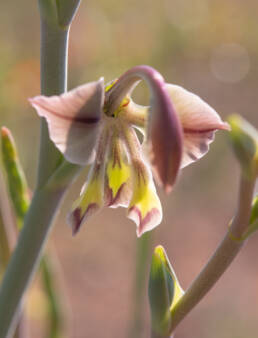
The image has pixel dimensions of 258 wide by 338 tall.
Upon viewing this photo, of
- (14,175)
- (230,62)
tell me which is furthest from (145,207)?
(230,62)

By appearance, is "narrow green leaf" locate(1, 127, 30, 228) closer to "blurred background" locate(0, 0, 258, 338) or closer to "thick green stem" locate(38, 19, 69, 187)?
"thick green stem" locate(38, 19, 69, 187)

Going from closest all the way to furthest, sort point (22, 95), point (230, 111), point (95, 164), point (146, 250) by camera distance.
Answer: point (95, 164), point (146, 250), point (22, 95), point (230, 111)

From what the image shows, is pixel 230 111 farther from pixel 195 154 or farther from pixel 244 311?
pixel 195 154

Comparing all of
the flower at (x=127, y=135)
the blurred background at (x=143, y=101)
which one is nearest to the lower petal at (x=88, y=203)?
the flower at (x=127, y=135)

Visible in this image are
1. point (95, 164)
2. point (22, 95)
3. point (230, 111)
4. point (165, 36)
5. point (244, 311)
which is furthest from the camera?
point (230, 111)

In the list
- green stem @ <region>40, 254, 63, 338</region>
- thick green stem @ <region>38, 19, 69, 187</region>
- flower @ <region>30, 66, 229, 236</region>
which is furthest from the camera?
green stem @ <region>40, 254, 63, 338</region>

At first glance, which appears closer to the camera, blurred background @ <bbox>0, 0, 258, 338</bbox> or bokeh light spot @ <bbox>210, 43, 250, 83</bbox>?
blurred background @ <bbox>0, 0, 258, 338</bbox>

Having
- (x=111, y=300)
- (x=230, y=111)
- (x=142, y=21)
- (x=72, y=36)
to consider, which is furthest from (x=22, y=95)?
(x=230, y=111)

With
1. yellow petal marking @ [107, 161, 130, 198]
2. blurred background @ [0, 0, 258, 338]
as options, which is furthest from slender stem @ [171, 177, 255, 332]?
blurred background @ [0, 0, 258, 338]
